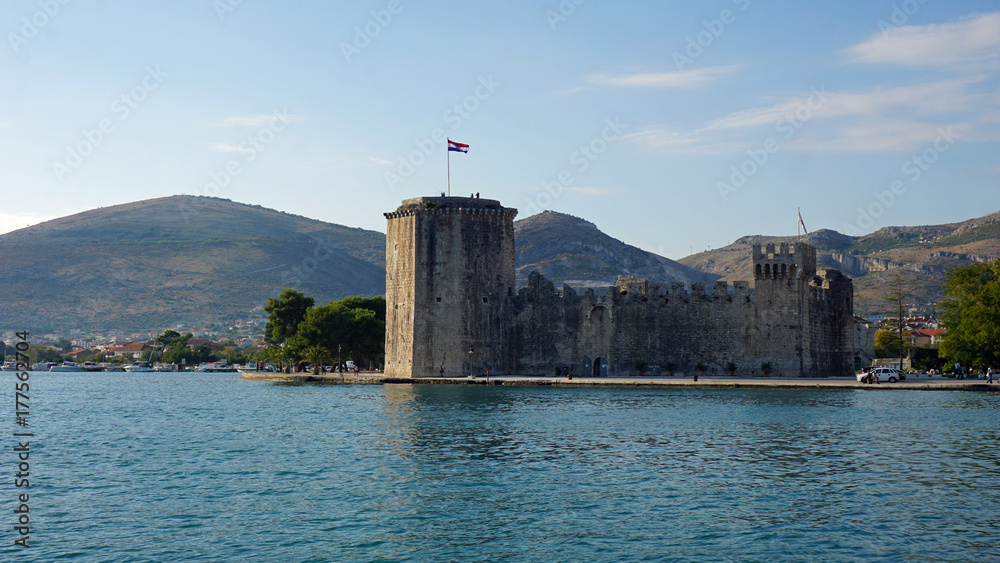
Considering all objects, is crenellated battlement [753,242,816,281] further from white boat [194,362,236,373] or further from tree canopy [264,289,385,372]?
white boat [194,362,236,373]

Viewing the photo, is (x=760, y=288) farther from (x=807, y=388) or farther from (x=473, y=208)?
(x=473, y=208)

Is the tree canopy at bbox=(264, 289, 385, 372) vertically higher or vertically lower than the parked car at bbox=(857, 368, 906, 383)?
higher

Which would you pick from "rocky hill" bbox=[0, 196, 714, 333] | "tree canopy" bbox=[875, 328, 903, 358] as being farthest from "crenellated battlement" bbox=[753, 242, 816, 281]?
"rocky hill" bbox=[0, 196, 714, 333]

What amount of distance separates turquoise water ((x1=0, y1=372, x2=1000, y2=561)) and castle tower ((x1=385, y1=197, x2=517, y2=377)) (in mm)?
15320

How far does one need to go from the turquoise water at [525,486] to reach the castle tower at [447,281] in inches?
603

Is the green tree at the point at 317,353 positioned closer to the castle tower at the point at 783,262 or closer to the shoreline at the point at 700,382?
the shoreline at the point at 700,382

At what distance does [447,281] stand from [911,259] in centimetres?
14206

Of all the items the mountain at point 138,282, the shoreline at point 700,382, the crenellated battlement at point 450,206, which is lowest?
the shoreline at point 700,382

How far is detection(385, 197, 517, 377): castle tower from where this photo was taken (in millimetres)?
47250

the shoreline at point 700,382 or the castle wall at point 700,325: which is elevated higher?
the castle wall at point 700,325

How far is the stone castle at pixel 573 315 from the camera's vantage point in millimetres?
45000

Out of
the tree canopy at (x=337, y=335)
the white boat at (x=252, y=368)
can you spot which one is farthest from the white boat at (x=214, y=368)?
the tree canopy at (x=337, y=335)

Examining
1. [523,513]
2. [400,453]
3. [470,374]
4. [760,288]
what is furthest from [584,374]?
[523,513]

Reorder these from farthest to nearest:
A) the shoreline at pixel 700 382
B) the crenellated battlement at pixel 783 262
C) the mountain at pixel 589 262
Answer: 1. the mountain at pixel 589 262
2. the crenellated battlement at pixel 783 262
3. the shoreline at pixel 700 382
